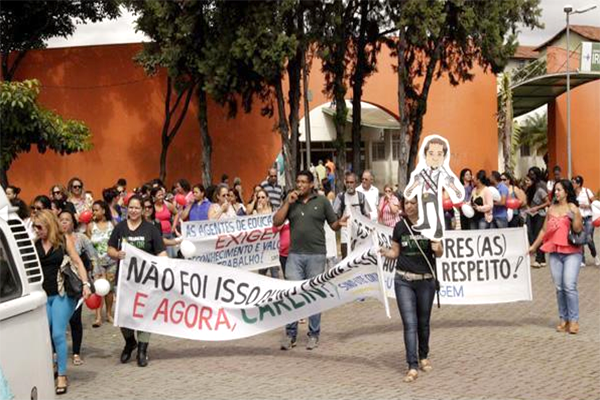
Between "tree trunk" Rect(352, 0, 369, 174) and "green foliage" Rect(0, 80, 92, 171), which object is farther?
"tree trunk" Rect(352, 0, 369, 174)

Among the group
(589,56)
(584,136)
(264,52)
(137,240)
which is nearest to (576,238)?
(137,240)

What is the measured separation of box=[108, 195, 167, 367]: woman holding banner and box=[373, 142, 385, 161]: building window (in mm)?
32986

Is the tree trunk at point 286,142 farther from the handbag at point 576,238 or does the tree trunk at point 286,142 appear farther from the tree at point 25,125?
the handbag at point 576,238

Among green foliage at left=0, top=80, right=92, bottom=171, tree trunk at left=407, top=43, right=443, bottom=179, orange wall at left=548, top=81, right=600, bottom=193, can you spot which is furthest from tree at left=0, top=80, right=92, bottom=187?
orange wall at left=548, top=81, right=600, bottom=193

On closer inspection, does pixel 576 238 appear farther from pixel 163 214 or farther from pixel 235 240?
pixel 163 214

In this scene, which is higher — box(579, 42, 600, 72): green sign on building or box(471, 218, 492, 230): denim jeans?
box(579, 42, 600, 72): green sign on building

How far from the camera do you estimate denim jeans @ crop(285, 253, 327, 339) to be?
10648mm

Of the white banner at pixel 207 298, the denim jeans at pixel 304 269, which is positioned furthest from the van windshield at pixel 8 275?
the denim jeans at pixel 304 269

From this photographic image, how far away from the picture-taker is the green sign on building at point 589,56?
133 ft

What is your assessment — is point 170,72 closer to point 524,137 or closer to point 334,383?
point 334,383

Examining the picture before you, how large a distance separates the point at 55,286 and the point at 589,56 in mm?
35062

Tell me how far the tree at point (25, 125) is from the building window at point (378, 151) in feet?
75.0

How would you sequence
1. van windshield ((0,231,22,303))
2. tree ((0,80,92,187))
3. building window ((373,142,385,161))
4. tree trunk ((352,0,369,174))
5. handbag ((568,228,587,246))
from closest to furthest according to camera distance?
van windshield ((0,231,22,303)), handbag ((568,228,587,246)), tree ((0,80,92,187)), tree trunk ((352,0,369,174)), building window ((373,142,385,161))

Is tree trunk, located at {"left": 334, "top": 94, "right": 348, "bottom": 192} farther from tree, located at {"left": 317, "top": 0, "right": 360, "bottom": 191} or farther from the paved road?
the paved road
